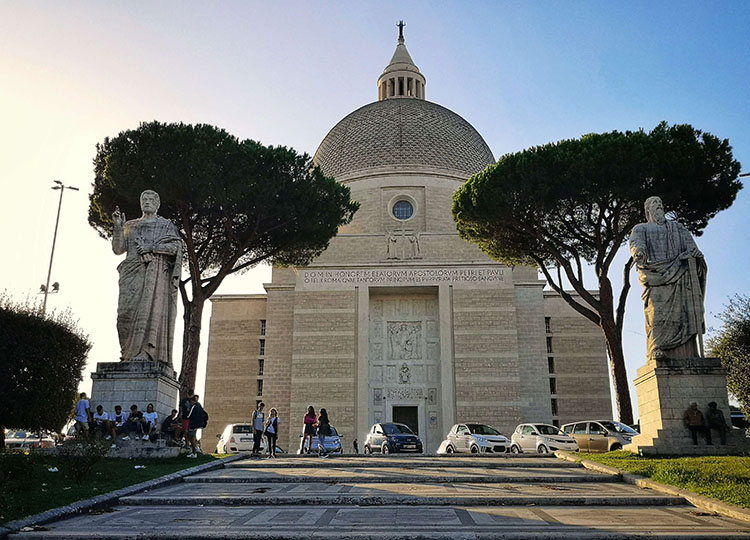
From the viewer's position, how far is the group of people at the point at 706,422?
11.7m

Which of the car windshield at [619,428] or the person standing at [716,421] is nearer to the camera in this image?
the person standing at [716,421]

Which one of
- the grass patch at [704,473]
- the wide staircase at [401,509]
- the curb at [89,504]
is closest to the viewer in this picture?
the wide staircase at [401,509]

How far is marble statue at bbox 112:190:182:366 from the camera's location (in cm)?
1225

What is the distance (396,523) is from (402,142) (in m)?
32.8

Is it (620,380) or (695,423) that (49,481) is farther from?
(620,380)

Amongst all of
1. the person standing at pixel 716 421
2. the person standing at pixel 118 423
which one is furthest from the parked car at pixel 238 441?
the person standing at pixel 716 421

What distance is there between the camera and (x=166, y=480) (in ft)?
30.3

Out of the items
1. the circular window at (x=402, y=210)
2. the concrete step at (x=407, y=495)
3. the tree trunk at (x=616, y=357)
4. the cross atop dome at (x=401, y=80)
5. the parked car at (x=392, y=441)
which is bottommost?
the concrete step at (x=407, y=495)

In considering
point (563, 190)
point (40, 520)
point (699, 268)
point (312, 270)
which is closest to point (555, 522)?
point (40, 520)

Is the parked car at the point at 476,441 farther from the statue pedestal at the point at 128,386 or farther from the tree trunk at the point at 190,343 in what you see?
the statue pedestal at the point at 128,386

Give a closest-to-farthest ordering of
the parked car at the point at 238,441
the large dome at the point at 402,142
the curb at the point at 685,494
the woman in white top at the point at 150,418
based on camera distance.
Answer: the curb at the point at 685,494
the woman in white top at the point at 150,418
the parked car at the point at 238,441
the large dome at the point at 402,142

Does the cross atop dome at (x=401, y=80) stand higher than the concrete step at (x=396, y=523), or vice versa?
the cross atop dome at (x=401, y=80)

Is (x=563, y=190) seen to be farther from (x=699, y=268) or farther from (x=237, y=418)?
(x=237, y=418)

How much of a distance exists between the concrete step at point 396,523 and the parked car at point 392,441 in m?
13.3
